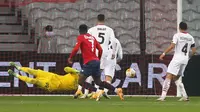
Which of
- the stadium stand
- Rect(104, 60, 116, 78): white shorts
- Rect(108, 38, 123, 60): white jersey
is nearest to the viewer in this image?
Rect(108, 38, 123, 60): white jersey

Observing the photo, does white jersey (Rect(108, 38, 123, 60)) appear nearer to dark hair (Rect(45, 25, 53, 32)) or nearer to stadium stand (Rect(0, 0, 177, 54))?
dark hair (Rect(45, 25, 53, 32))

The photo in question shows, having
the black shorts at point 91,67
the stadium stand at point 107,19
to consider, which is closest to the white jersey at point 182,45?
the black shorts at point 91,67

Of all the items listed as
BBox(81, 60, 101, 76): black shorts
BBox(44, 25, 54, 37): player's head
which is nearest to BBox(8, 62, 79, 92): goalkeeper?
BBox(81, 60, 101, 76): black shorts

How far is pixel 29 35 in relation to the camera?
22.7 meters

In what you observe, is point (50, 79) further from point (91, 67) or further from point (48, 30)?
point (48, 30)

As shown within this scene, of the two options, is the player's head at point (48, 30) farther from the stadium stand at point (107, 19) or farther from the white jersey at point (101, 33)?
the white jersey at point (101, 33)

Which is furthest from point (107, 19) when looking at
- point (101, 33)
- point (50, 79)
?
point (50, 79)

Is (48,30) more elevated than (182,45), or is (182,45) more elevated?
(48,30)

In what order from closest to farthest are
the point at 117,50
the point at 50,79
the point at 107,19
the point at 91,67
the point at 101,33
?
the point at 91,67
the point at 101,33
the point at 50,79
the point at 117,50
the point at 107,19

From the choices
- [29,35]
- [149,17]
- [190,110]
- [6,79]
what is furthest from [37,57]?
[190,110]

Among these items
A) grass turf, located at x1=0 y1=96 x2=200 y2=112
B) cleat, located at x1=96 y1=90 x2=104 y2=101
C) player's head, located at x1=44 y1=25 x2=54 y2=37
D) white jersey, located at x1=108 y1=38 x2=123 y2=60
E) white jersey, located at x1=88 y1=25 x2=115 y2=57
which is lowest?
grass turf, located at x1=0 y1=96 x2=200 y2=112

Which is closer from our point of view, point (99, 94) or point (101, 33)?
point (99, 94)

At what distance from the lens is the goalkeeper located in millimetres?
16672

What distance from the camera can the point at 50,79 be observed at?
56.1 feet
